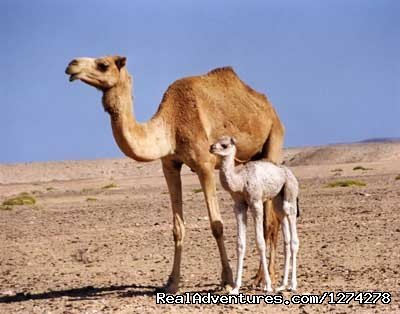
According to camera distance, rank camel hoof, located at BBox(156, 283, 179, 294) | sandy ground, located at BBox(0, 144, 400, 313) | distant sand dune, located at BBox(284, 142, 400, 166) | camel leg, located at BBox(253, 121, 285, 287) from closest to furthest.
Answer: sandy ground, located at BBox(0, 144, 400, 313) → camel hoof, located at BBox(156, 283, 179, 294) → camel leg, located at BBox(253, 121, 285, 287) → distant sand dune, located at BBox(284, 142, 400, 166)

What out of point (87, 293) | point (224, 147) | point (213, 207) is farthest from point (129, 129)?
point (87, 293)

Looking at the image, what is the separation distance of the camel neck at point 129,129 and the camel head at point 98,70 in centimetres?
12

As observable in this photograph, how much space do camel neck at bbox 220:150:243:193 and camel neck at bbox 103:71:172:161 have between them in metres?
1.11

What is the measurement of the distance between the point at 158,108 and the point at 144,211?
18.0 m

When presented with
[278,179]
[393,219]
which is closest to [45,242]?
[393,219]

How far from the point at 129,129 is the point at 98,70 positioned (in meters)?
0.86

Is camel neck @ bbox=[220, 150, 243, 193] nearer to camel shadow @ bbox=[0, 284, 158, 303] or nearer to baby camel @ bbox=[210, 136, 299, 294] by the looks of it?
baby camel @ bbox=[210, 136, 299, 294]

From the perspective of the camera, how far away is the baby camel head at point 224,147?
11602 millimetres

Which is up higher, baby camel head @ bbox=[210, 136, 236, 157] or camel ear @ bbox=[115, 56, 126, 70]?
camel ear @ bbox=[115, 56, 126, 70]

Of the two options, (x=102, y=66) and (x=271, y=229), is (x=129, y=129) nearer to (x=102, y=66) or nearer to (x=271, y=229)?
(x=102, y=66)

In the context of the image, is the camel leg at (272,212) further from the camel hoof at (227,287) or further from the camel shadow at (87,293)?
the camel shadow at (87,293)

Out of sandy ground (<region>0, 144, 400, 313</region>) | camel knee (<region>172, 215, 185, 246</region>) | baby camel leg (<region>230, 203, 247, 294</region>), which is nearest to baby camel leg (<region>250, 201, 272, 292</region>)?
baby camel leg (<region>230, 203, 247, 294</region>)

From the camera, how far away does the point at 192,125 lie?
12.7m

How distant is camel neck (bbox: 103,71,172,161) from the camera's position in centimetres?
1193
